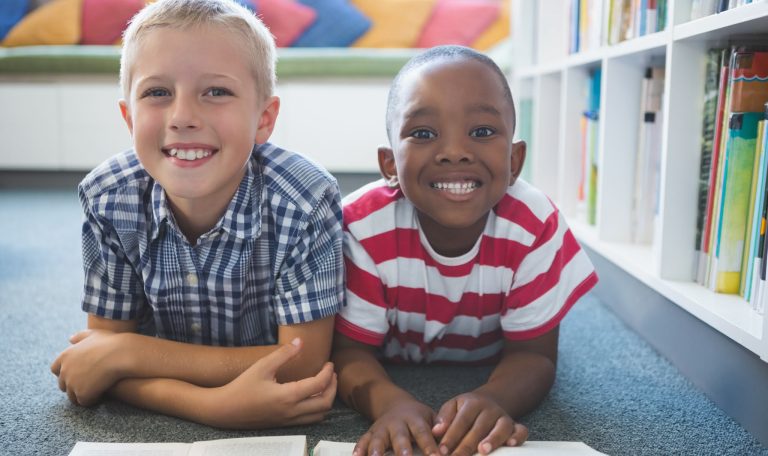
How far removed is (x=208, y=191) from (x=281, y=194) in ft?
0.30

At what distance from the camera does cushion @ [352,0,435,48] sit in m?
2.95

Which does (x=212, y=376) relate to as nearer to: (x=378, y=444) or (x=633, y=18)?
(x=378, y=444)

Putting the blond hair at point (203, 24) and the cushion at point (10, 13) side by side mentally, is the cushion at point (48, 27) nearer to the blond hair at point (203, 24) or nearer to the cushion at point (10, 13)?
the cushion at point (10, 13)

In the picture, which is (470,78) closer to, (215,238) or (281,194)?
(281,194)

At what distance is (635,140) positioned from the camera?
51.5 inches

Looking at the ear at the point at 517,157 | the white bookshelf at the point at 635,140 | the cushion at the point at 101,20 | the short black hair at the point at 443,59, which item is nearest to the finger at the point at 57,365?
the short black hair at the point at 443,59

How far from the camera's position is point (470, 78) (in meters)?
0.87

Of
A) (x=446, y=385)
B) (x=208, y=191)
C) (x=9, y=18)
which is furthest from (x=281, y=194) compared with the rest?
(x=9, y=18)

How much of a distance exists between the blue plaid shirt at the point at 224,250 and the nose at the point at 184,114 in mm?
116

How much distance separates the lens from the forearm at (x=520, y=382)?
2.70 ft

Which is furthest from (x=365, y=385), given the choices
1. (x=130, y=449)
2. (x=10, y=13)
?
(x=10, y=13)

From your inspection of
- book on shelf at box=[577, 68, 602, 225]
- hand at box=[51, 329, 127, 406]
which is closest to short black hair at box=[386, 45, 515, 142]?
hand at box=[51, 329, 127, 406]

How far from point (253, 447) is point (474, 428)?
0.74ft

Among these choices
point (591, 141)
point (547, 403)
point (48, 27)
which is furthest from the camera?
point (48, 27)
